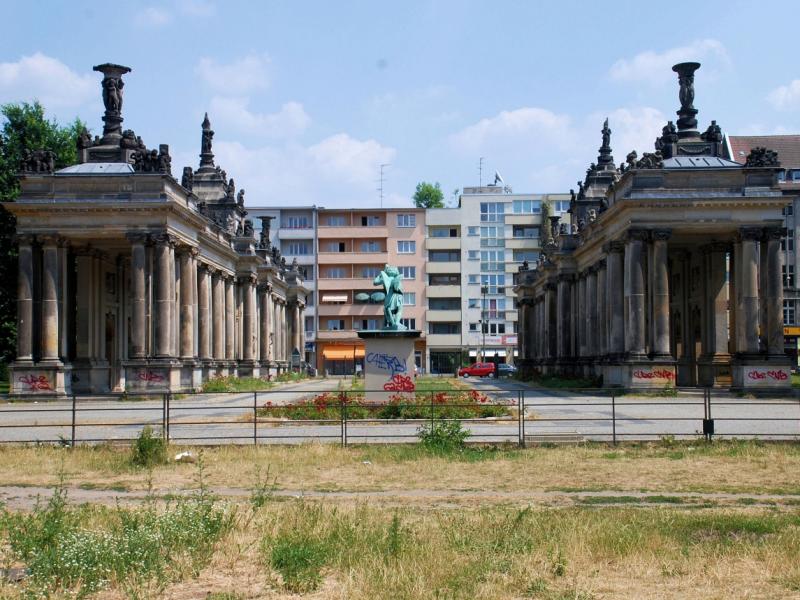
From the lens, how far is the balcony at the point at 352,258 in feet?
388

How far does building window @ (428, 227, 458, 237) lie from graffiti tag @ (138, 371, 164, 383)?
2933 inches

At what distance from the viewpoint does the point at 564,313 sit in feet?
243

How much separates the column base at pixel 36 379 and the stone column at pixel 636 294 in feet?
94.2

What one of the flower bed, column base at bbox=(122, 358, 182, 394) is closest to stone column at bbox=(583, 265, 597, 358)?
column base at bbox=(122, 358, 182, 394)

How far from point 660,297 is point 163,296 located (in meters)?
25.7

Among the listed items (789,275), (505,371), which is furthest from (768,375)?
(789,275)

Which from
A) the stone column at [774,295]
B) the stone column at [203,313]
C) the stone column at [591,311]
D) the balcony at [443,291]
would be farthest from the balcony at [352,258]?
the stone column at [774,295]

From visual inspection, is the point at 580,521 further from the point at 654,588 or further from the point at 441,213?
the point at 441,213

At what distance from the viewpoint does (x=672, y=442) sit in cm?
2112

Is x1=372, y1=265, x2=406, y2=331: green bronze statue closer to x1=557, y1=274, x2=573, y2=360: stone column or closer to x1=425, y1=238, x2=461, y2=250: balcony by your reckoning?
x1=557, y1=274, x2=573, y2=360: stone column

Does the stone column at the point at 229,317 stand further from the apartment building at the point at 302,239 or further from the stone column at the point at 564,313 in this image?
the apartment building at the point at 302,239

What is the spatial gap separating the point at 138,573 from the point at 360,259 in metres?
109

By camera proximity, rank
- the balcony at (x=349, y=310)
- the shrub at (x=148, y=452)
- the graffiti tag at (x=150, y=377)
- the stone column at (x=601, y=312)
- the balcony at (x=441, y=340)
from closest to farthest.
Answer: the shrub at (x=148, y=452)
the graffiti tag at (x=150, y=377)
the stone column at (x=601, y=312)
the balcony at (x=349, y=310)
the balcony at (x=441, y=340)

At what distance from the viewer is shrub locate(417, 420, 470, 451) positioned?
20.3 metres
